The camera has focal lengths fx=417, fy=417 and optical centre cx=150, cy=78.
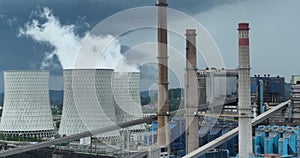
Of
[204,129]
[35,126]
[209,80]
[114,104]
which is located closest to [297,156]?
[204,129]

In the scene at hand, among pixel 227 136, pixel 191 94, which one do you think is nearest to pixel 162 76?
pixel 191 94

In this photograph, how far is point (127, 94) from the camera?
7.21 metres

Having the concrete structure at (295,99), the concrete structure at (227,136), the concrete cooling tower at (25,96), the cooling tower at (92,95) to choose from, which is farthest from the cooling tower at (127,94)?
the concrete structure at (295,99)

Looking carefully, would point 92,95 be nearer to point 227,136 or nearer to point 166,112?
point 166,112

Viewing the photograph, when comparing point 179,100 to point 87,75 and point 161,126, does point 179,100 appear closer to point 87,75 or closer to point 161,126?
point 161,126

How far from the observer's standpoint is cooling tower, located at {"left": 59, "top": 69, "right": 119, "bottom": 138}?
7328 millimetres

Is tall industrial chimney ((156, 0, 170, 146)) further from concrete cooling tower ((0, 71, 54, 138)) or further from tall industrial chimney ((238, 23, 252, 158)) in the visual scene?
concrete cooling tower ((0, 71, 54, 138))

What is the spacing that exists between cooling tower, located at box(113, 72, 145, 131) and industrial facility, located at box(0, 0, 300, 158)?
0.06 feet

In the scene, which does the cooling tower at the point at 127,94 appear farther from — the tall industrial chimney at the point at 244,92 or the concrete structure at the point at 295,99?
the concrete structure at the point at 295,99

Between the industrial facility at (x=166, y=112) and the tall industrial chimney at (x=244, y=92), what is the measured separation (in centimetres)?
2

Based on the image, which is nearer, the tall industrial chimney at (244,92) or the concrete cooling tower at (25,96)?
the tall industrial chimney at (244,92)

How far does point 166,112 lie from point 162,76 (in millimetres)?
685

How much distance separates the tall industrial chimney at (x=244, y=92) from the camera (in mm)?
6512

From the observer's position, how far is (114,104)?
7961 mm
